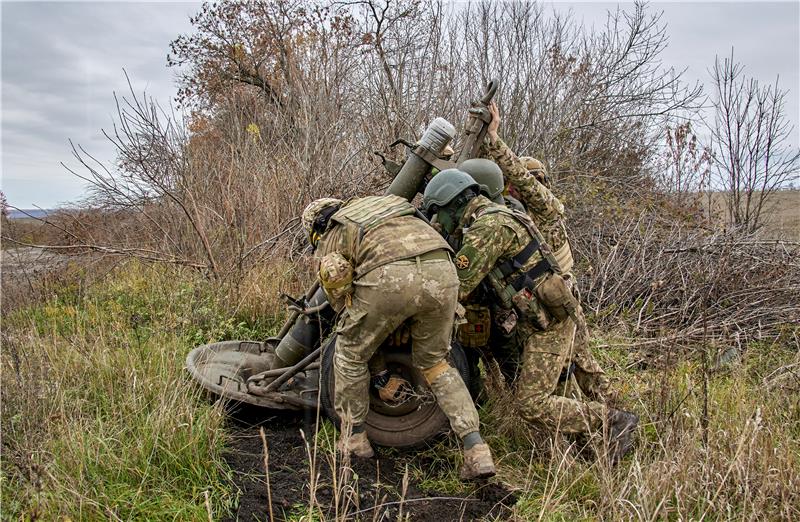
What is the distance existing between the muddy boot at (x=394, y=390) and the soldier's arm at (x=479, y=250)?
26.7 inches

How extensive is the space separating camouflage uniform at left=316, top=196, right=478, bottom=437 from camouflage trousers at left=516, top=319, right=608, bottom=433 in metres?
0.44

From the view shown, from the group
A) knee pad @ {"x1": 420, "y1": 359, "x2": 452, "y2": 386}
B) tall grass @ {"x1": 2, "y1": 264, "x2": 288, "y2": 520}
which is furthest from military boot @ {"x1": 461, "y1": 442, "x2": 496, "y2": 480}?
tall grass @ {"x1": 2, "y1": 264, "x2": 288, "y2": 520}

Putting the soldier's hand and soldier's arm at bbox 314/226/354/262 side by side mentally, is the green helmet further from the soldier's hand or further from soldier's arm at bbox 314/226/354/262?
soldier's arm at bbox 314/226/354/262

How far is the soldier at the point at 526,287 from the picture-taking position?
3.58 m

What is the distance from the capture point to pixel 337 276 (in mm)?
3381

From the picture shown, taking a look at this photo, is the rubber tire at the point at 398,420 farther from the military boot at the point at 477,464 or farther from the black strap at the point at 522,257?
the black strap at the point at 522,257

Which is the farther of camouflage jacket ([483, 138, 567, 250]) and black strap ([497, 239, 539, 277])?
camouflage jacket ([483, 138, 567, 250])

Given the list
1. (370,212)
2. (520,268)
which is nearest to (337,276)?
(370,212)

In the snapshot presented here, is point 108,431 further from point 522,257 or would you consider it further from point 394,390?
point 522,257

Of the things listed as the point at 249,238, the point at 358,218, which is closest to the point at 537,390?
the point at 358,218

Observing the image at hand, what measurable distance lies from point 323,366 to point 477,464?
115 centimetres

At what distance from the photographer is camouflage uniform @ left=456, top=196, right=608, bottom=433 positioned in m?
3.58

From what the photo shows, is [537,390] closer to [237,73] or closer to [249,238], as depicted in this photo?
[249,238]

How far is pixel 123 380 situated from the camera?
385cm
